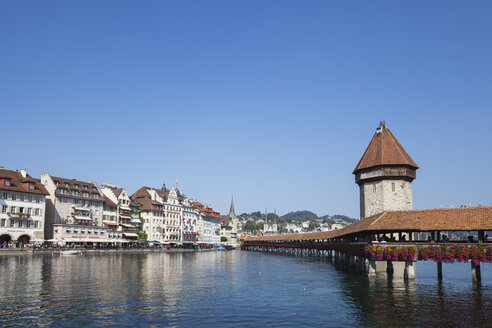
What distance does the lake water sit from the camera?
2186cm

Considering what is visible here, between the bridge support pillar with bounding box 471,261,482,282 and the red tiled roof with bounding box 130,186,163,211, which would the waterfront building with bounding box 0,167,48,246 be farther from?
the bridge support pillar with bounding box 471,261,482,282

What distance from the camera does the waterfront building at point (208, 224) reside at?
5896 inches

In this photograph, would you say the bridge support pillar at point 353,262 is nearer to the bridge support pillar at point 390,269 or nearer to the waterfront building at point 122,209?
the bridge support pillar at point 390,269

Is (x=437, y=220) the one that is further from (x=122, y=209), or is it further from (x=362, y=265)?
(x=122, y=209)

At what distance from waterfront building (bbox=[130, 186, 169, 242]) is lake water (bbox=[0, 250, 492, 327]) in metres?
77.1

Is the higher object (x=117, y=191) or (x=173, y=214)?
(x=117, y=191)

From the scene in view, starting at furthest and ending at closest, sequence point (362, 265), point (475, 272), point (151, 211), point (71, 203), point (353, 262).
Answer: point (151, 211), point (71, 203), point (353, 262), point (362, 265), point (475, 272)

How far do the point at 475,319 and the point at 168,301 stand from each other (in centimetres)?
1696

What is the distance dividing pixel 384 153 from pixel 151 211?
71082mm

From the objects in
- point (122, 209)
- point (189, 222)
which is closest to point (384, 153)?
point (122, 209)

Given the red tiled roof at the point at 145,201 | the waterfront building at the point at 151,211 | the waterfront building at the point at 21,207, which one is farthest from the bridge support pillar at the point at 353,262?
the red tiled roof at the point at 145,201

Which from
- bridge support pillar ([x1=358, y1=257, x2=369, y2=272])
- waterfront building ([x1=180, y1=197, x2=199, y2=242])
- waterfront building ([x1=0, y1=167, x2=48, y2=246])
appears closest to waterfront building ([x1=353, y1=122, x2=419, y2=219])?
bridge support pillar ([x1=358, y1=257, x2=369, y2=272])

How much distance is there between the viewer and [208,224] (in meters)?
159

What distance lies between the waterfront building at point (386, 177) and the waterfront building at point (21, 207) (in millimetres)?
55198
